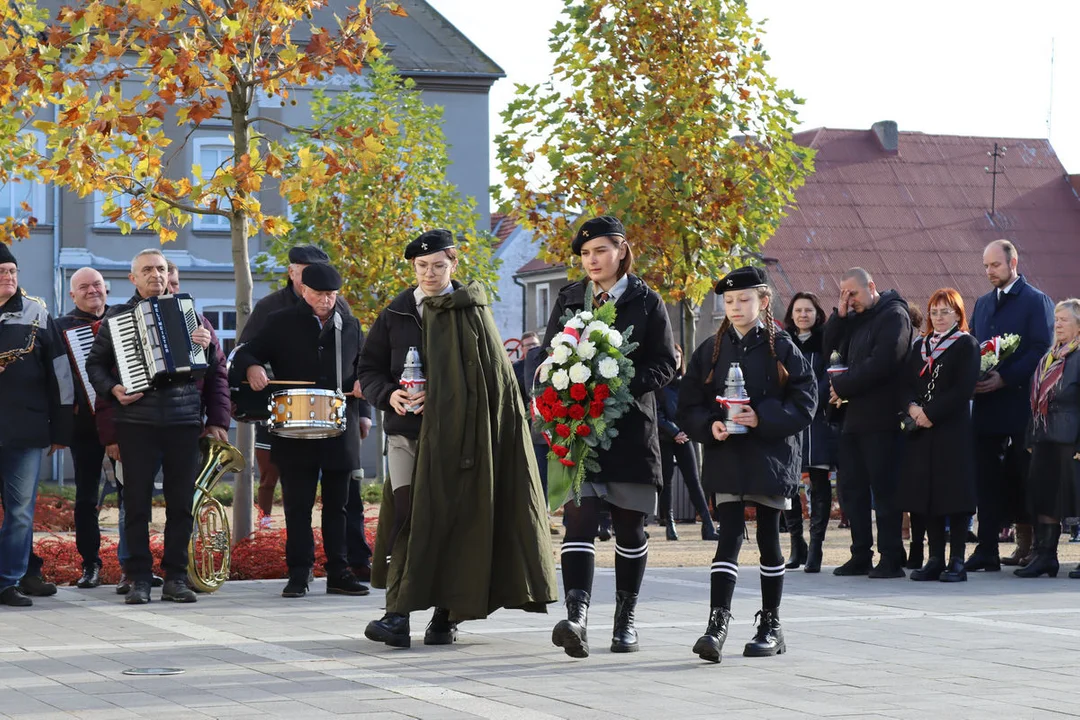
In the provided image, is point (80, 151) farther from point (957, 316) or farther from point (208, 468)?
point (957, 316)

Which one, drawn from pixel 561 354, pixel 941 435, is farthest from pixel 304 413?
pixel 941 435

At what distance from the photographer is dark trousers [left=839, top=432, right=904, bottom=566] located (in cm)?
1219

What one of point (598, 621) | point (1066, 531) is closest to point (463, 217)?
point (1066, 531)

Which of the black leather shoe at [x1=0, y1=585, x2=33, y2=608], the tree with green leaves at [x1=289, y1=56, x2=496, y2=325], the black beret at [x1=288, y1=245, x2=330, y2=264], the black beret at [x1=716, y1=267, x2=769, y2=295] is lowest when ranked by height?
the black leather shoe at [x1=0, y1=585, x2=33, y2=608]

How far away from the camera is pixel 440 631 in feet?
27.7

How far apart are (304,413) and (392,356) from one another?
65.5 inches

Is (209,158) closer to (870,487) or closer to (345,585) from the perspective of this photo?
(870,487)

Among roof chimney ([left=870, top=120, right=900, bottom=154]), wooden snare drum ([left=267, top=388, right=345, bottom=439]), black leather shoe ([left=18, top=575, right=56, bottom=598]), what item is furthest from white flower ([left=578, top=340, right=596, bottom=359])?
roof chimney ([left=870, top=120, right=900, bottom=154])

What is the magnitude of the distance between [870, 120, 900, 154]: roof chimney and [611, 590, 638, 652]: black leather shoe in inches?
1750

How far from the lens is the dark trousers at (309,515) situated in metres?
10.8

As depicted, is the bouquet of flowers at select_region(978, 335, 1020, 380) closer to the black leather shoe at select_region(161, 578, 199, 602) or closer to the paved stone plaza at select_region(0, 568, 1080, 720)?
the paved stone plaza at select_region(0, 568, 1080, 720)

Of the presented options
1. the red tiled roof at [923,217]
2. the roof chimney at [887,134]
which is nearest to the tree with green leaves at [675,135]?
the red tiled roof at [923,217]

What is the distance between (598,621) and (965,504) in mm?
3720

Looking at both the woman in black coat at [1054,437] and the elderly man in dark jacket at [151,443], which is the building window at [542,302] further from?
the elderly man in dark jacket at [151,443]
